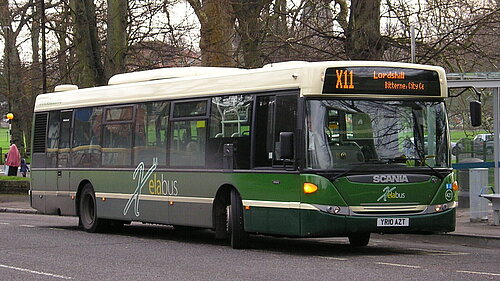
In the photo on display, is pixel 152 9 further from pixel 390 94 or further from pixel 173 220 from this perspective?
pixel 390 94

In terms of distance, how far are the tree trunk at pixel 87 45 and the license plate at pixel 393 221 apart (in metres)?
19.8

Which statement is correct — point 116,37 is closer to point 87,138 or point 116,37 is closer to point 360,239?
point 87,138

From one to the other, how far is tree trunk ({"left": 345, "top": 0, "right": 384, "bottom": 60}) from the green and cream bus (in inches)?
284

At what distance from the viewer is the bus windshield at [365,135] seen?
14734 mm

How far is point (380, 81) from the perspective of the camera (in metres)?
15.2

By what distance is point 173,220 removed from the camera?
1786 cm

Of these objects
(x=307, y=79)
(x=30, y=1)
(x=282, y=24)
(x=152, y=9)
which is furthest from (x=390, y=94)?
(x=30, y=1)

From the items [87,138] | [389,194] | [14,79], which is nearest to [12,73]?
[14,79]

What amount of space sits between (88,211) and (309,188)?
740 centimetres

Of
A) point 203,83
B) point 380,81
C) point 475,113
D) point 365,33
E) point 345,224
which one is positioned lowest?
point 345,224

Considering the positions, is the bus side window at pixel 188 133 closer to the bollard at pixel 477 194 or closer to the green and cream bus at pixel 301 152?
the green and cream bus at pixel 301 152

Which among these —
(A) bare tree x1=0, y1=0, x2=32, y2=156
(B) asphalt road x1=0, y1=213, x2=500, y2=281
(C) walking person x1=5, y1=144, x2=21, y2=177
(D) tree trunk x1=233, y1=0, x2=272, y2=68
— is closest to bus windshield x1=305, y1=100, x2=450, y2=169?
(B) asphalt road x1=0, y1=213, x2=500, y2=281

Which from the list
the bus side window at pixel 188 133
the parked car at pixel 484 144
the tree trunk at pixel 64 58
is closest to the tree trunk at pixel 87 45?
the tree trunk at pixel 64 58

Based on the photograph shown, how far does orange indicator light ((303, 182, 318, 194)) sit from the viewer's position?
14.6 m
